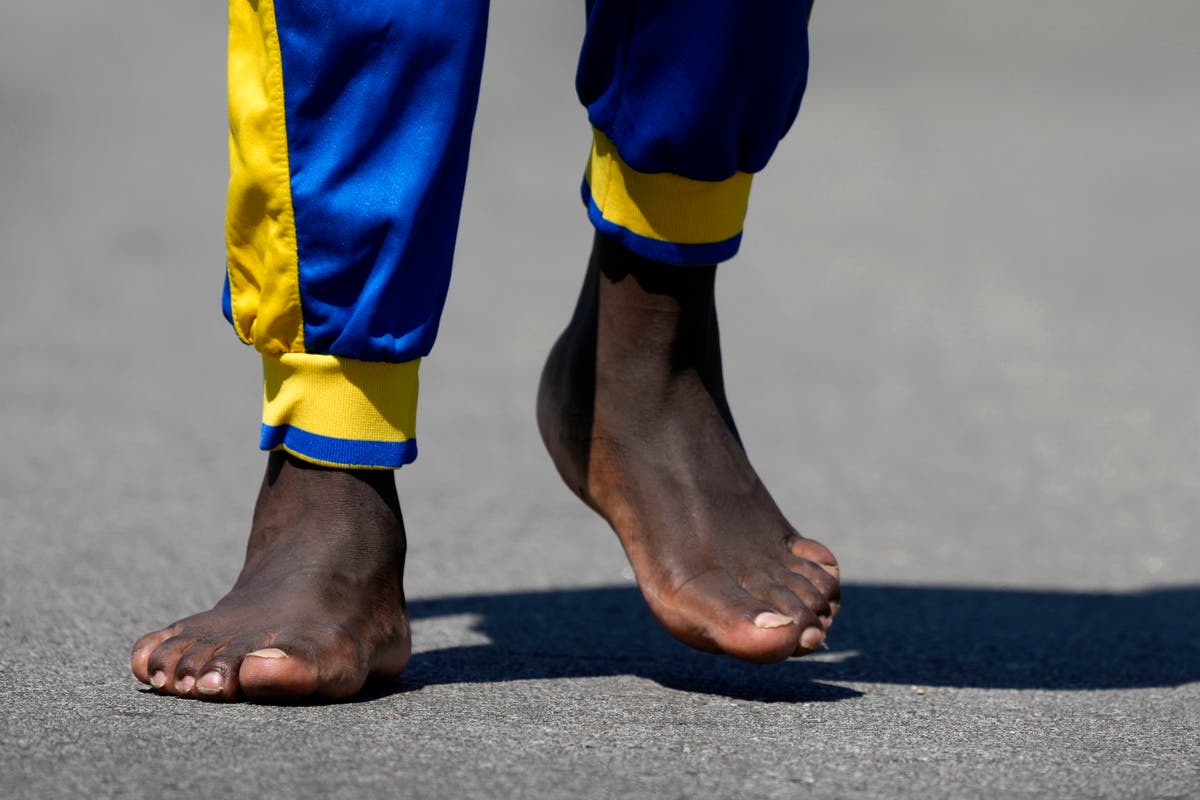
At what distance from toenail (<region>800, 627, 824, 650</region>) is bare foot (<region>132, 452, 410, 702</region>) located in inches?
12.8

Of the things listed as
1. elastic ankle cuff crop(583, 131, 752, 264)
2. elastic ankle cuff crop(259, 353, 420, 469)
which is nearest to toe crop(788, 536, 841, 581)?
elastic ankle cuff crop(583, 131, 752, 264)

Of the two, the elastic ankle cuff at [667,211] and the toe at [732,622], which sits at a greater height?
the elastic ankle cuff at [667,211]

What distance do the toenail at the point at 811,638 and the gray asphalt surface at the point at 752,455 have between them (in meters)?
0.05

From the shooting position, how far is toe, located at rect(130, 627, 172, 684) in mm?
1321

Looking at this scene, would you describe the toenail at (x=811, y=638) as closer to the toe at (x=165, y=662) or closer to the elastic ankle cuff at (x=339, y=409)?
the elastic ankle cuff at (x=339, y=409)

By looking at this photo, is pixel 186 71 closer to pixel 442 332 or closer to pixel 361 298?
pixel 442 332

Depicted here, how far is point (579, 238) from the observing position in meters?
4.18

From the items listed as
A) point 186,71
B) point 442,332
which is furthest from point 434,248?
point 186,71

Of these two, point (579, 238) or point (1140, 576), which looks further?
point (579, 238)

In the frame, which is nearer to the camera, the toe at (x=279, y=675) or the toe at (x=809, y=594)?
the toe at (x=279, y=675)

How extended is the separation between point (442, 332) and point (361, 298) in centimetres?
209

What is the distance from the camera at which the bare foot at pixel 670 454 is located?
4.84ft

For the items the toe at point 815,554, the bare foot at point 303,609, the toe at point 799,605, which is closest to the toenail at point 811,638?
the toe at point 799,605

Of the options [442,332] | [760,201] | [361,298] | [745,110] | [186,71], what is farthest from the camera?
[186,71]
